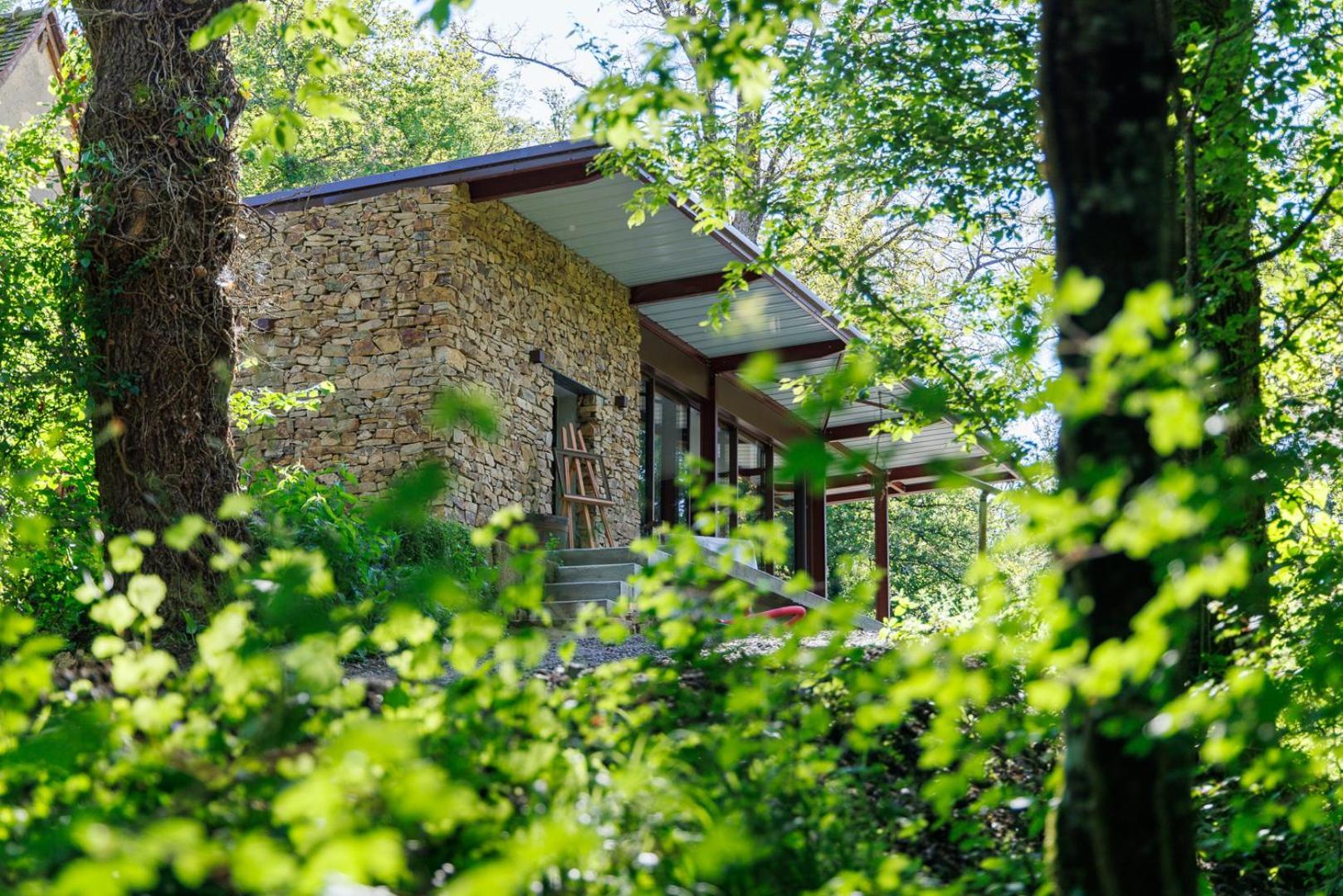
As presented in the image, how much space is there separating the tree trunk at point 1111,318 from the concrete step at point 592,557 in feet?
27.7

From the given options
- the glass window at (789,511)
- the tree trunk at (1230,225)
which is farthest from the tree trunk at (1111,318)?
the glass window at (789,511)

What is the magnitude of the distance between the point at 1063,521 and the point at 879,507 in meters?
18.1

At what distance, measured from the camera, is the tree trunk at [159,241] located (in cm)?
702

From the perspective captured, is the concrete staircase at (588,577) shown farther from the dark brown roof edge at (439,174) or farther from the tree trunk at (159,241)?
the tree trunk at (159,241)

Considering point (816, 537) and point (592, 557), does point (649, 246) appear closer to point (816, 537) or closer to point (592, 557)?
point (592, 557)

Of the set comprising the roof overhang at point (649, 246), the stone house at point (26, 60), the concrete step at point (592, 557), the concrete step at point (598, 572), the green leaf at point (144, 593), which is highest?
the stone house at point (26, 60)

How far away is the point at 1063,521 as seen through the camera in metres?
1.72

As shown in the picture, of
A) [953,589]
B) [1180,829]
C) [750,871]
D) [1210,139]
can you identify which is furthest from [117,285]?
[953,589]

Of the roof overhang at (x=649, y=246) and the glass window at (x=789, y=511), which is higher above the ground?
the roof overhang at (x=649, y=246)

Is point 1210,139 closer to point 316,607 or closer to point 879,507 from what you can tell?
point 316,607

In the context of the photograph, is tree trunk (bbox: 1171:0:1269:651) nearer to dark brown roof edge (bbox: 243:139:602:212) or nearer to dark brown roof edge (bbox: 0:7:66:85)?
dark brown roof edge (bbox: 243:139:602:212)

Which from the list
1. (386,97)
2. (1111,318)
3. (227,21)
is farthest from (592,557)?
(386,97)

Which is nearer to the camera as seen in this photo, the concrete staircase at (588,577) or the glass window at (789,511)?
the concrete staircase at (588,577)

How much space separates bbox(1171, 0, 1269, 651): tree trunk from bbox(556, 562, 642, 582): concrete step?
549 centimetres
